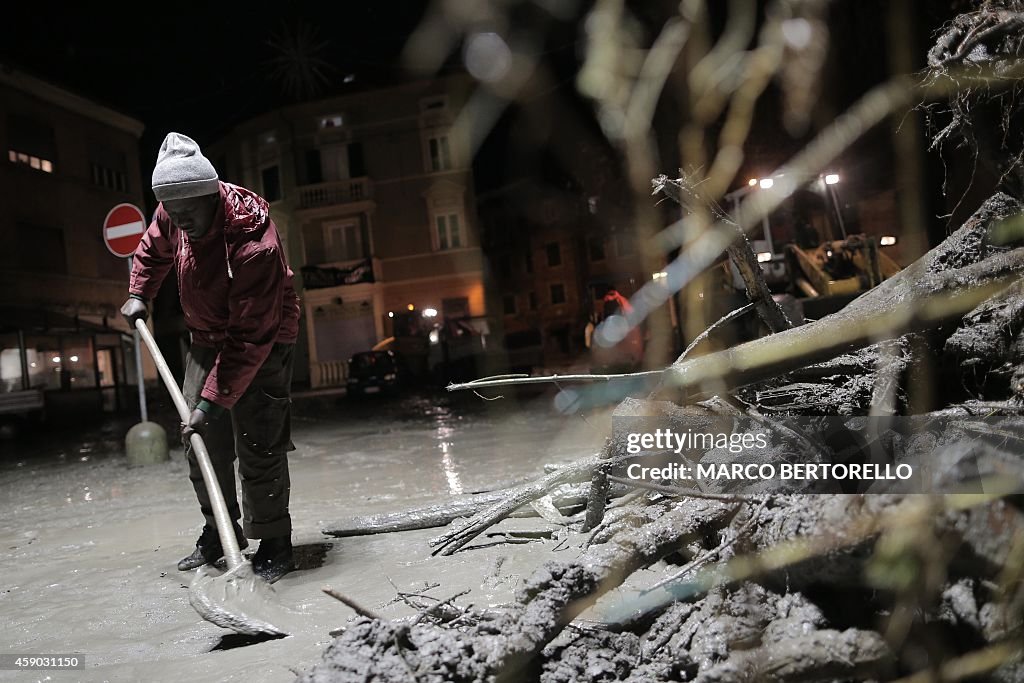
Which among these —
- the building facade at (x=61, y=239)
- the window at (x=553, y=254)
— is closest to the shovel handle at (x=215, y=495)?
the building facade at (x=61, y=239)

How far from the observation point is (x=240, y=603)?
8.57ft

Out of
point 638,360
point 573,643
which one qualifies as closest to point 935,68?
point 573,643

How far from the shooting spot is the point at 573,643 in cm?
199

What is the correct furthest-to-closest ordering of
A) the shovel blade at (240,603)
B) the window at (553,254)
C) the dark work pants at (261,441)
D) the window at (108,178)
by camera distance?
the window at (553,254) < the window at (108,178) < the dark work pants at (261,441) < the shovel blade at (240,603)

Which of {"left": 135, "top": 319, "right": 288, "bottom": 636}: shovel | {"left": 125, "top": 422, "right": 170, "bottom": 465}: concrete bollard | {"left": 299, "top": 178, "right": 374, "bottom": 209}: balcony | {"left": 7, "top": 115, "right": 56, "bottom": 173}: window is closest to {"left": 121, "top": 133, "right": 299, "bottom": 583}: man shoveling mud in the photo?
{"left": 135, "top": 319, "right": 288, "bottom": 636}: shovel

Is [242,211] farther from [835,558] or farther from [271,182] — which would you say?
[271,182]

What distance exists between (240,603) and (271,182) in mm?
34599

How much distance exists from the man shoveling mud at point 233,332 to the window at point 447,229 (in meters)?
28.9

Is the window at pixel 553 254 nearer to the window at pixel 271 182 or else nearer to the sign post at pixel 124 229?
the window at pixel 271 182

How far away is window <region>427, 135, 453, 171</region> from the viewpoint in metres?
31.8

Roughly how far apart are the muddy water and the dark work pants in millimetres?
352

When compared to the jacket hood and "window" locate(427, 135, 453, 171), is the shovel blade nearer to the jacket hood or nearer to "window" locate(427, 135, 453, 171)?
the jacket hood

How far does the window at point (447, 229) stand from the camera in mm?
32219

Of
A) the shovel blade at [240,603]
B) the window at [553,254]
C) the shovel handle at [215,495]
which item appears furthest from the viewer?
the window at [553,254]
